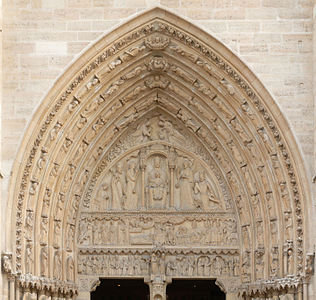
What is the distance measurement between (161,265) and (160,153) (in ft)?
6.00

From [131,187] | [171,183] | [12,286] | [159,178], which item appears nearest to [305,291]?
[171,183]

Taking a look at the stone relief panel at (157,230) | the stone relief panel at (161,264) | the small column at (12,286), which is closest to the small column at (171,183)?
the stone relief panel at (157,230)

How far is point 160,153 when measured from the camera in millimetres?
15344

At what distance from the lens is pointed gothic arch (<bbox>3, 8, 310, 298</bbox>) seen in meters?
13.9

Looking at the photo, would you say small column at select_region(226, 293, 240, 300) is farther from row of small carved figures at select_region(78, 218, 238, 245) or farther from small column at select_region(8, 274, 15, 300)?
small column at select_region(8, 274, 15, 300)

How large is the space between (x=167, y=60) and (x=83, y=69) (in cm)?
141

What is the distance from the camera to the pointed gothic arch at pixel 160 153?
1390 centimetres

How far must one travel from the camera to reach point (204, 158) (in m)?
15.3

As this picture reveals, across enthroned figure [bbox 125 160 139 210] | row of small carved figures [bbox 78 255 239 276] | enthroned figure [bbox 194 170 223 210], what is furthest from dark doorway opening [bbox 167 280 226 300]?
enthroned figure [bbox 125 160 139 210]

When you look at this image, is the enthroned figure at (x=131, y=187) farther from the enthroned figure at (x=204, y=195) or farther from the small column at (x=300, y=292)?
the small column at (x=300, y=292)

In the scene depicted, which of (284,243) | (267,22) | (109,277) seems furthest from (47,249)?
(267,22)

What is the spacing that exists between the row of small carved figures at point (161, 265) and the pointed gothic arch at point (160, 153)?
0.06 m

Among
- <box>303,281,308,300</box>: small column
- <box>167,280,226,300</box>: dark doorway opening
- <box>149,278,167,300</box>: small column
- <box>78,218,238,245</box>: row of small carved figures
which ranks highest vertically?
<box>78,218,238,245</box>: row of small carved figures

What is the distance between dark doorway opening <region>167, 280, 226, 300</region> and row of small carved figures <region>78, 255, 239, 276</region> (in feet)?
8.01
